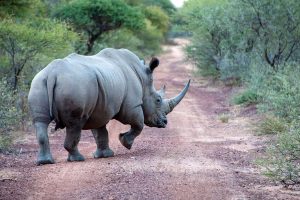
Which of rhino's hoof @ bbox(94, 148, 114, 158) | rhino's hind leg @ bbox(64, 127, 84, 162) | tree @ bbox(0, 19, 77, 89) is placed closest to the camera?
rhino's hind leg @ bbox(64, 127, 84, 162)

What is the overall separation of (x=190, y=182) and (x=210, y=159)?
2205 mm

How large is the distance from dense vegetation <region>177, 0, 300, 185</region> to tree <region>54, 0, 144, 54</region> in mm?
2993

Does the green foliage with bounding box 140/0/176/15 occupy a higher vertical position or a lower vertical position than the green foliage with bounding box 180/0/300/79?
lower

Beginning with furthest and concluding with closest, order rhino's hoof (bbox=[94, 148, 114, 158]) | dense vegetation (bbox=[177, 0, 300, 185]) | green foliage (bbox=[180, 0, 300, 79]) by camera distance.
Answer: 1. green foliage (bbox=[180, 0, 300, 79])
2. rhino's hoof (bbox=[94, 148, 114, 158])
3. dense vegetation (bbox=[177, 0, 300, 185])

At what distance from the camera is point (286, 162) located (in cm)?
874

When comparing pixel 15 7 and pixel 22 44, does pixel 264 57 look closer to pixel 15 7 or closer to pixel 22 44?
pixel 15 7

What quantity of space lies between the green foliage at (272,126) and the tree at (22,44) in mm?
5534

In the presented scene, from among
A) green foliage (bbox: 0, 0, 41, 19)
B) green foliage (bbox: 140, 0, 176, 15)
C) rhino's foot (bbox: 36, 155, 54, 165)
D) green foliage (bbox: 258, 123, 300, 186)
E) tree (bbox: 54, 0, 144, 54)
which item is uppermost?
green foliage (bbox: 0, 0, 41, 19)

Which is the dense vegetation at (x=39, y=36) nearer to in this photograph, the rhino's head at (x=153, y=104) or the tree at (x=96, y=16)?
the tree at (x=96, y=16)

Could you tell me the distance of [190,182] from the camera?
28.1ft

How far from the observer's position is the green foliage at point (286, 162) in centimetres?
845

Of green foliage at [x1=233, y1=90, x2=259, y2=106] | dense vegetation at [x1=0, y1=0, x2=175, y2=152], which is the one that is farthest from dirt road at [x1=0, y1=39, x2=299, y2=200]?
green foliage at [x1=233, y1=90, x2=259, y2=106]

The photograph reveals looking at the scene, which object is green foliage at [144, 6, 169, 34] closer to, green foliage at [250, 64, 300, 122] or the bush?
green foliage at [250, 64, 300, 122]

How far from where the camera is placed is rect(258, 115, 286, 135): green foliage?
1319cm
